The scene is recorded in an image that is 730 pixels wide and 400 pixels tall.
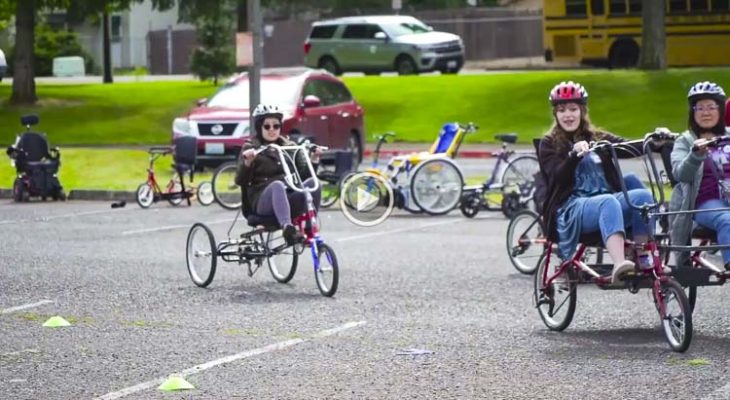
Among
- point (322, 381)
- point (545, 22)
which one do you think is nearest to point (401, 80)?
point (545, 22)

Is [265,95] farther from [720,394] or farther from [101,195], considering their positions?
[720,394]

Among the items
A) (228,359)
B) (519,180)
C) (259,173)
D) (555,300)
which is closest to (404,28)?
(519,180)

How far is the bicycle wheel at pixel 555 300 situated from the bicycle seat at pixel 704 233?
0.84m

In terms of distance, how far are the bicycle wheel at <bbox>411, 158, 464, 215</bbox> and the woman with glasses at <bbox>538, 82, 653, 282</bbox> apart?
1010cm

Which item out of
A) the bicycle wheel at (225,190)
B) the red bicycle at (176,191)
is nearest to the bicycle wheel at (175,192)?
the red bicycle at (176,191)

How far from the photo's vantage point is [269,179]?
563 inches

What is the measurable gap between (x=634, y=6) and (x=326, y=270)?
111 ft

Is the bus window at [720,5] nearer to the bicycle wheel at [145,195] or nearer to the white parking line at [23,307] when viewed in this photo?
the bicycle wheel at [145,195]

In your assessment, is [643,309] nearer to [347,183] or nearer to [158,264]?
[158,264]

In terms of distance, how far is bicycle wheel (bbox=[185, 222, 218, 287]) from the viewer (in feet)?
47.8

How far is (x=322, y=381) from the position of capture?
382 inches

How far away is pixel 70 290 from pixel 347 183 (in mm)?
7214

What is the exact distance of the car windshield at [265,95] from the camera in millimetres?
28523

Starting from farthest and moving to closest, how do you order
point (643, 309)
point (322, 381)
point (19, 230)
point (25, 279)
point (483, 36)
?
1. point (483, 36)
2. point (19, 230)
3. point (25, 279)
4. point (643, 309)
5. point (322, 381)
